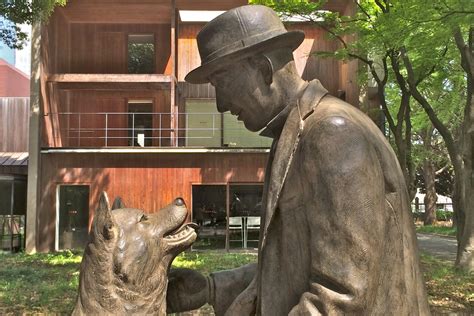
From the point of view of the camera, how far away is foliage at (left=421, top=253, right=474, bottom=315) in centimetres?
912

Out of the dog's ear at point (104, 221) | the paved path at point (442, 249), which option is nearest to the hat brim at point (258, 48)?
the dog's ear at point (104, 221)

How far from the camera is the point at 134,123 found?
22.3 metres

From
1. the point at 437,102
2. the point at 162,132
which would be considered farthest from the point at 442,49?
the point at 162,132

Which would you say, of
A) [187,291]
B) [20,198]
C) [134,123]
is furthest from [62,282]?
[134,123]

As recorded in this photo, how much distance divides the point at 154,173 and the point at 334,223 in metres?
17.3

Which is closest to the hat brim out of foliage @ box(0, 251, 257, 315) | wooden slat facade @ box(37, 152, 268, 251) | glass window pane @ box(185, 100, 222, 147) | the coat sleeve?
the coat sleeve

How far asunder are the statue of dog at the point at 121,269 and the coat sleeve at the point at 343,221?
678 millimetres

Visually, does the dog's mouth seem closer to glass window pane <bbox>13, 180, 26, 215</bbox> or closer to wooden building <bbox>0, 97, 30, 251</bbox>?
wooden building <bbox>0, 97, 30, 251</bbox>

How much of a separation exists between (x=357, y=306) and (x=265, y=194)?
45cm

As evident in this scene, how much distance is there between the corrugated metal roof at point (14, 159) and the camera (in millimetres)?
21125

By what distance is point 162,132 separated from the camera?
2195cm

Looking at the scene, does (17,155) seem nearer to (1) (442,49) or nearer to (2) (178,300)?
(1) (442,49)

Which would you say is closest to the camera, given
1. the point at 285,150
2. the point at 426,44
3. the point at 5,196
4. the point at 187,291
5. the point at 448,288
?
the point at 285,150

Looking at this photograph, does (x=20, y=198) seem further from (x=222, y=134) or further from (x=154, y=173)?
(x=222, y=134)
